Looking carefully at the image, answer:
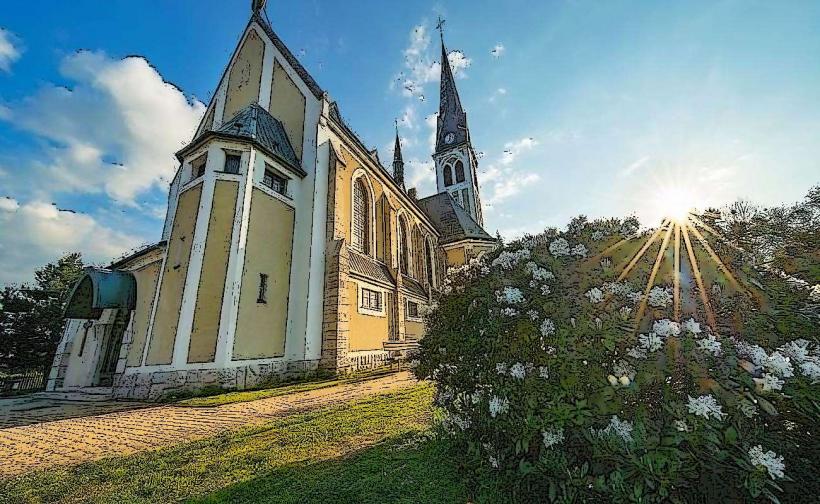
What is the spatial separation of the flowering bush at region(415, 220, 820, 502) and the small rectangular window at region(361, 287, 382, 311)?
11593 millimetres

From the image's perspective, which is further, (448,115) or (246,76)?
(448,115)

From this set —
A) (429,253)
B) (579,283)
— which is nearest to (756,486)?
(579,283)

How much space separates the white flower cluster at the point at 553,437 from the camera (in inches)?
82.4

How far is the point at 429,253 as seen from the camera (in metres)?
26.7

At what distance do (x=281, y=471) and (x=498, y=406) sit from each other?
7.51 feet

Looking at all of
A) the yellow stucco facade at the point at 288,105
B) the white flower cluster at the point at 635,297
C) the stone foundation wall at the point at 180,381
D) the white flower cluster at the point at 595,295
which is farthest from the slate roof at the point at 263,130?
the white flower cluster at the point at 635,297

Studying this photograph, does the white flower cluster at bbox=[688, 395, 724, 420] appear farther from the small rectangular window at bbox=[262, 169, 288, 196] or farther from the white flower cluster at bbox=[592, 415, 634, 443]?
A: the small rectangular window at bbox=[262, 169, 288, 196]

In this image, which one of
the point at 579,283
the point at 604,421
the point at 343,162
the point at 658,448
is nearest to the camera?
the point at 658,448

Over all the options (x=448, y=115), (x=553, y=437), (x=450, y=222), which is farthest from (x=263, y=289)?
(x=448, y=115)

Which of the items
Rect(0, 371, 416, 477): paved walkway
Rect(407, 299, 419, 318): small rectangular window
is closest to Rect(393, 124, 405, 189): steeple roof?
Rect(407, 299, 419, 318): small rectangular window

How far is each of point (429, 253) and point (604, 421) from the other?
24.8m

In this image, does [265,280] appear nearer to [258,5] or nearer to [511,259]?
[511,259]

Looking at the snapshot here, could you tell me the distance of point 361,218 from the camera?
17.0m

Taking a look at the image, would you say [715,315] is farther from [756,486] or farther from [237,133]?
[237,133]
